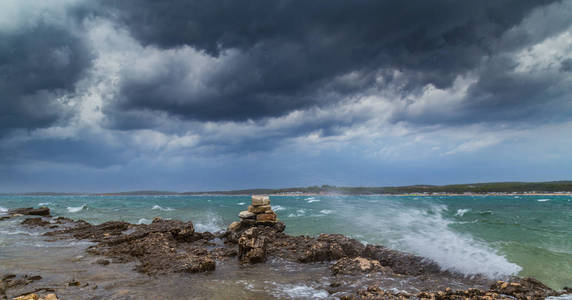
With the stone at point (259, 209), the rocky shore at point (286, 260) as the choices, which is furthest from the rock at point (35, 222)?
the stone at point (259, 209)

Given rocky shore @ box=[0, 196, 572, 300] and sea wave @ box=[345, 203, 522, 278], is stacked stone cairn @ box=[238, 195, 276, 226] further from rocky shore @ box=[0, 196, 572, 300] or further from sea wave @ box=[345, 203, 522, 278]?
sea wave @ box=[345, 203, 522, 278]

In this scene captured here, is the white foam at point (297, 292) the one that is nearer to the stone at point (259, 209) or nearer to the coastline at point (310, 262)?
the coastline at point (310, 262)

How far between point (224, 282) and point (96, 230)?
→ 13877mm

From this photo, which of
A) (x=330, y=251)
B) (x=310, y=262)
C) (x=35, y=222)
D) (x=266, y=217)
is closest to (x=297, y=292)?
(x=310, y=262)

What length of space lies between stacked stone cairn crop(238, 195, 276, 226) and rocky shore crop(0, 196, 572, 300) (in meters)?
0.06

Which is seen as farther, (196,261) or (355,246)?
(355,246)

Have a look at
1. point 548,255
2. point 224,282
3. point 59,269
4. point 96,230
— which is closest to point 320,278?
point 224,282

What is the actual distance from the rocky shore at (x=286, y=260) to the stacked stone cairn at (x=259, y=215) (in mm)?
62

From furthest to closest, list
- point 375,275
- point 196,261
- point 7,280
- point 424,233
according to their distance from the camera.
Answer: point 424,233 → point 196,261 → point 375,275 → point 7,280

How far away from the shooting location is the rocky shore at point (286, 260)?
643 cm

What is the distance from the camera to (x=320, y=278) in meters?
8.38

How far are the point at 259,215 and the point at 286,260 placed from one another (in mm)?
6322

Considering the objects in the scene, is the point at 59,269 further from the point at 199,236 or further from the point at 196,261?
the point at 199,236

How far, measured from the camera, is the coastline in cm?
675
